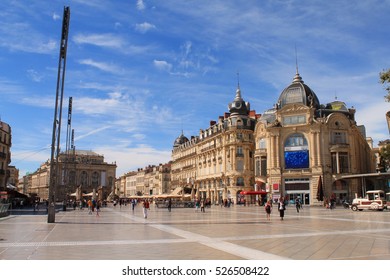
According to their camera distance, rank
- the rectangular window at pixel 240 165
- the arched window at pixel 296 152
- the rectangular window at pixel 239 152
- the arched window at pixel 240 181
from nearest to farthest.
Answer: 1. the arched window at pixel 296 152
2. the arched window at pixel 240 181
3. the rectangular window at pixel 240 165
4. the rectangular window at pixel 239 152

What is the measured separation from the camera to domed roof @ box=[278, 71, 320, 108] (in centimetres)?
6631

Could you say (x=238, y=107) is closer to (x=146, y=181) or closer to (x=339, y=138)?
(x=339, y=138)

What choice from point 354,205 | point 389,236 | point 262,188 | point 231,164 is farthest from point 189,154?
point 389,236

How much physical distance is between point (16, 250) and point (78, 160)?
475 ft

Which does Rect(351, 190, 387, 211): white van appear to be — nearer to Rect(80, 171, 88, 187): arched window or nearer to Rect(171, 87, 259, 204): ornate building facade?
Rect(171, 87, 259, 204): ornate building facade

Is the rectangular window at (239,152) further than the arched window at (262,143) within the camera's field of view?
Yes

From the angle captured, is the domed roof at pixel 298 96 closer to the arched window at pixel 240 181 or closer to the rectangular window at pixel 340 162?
the rectangular window at pixel 340 162

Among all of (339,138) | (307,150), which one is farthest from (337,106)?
(307,150)

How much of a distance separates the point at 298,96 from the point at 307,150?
379 inches

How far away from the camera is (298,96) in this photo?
67000 millimetres

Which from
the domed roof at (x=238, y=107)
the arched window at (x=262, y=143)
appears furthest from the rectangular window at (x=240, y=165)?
the domed roof at (x=238, y=107)

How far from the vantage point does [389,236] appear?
16281 millimetres

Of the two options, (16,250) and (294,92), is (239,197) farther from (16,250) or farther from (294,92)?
(16,250)

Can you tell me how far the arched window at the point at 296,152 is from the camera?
211 ft
